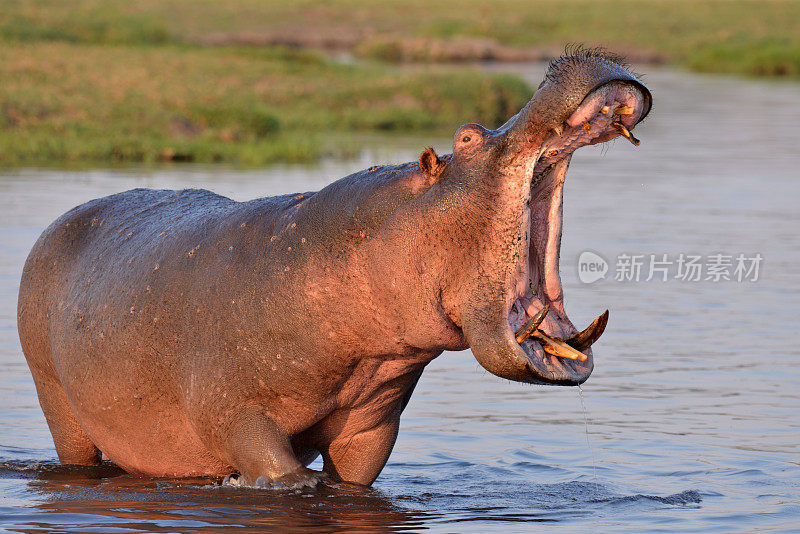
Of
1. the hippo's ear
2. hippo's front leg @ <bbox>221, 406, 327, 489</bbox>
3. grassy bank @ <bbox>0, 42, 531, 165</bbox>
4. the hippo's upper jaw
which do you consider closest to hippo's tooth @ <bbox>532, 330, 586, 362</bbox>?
the hippo's upper jaw

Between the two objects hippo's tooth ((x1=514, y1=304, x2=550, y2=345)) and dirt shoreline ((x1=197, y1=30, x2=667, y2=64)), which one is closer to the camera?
hippo's tooth ((x1=514, y1=304, x2=550, y2=345))

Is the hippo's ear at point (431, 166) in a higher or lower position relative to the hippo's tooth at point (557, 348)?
higher

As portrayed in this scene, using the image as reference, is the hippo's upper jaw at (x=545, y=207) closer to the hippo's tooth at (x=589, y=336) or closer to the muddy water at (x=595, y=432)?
the hippo's tooth at (x=589, y=336)

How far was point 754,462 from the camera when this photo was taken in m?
5.86

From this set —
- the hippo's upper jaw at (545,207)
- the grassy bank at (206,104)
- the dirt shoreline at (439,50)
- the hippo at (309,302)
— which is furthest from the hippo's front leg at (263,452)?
the dirt shoreline at (439,50)

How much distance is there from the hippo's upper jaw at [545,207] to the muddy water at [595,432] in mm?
975

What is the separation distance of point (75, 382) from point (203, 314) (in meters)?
0.68

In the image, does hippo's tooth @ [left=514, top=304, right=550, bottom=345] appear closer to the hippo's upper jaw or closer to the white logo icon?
the hippo's upper jaw

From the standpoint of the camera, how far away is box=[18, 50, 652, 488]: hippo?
3.87m

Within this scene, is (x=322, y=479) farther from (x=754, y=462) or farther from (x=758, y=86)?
(x=758, y=86)

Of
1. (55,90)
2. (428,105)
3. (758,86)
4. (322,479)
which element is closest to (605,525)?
(322,479)

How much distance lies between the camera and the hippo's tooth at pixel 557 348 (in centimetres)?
392

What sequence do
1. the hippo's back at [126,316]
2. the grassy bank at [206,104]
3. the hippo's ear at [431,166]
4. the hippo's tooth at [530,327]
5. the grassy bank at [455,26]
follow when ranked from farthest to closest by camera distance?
the grassy bank at [455,26]
the grassy bank at [206,104]
the hippo's back at [126,316]
the hippo's ear at [431,166]
the hippo's tooth at [530,327]

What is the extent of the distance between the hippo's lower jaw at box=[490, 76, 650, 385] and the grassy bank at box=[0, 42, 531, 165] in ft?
45.1
